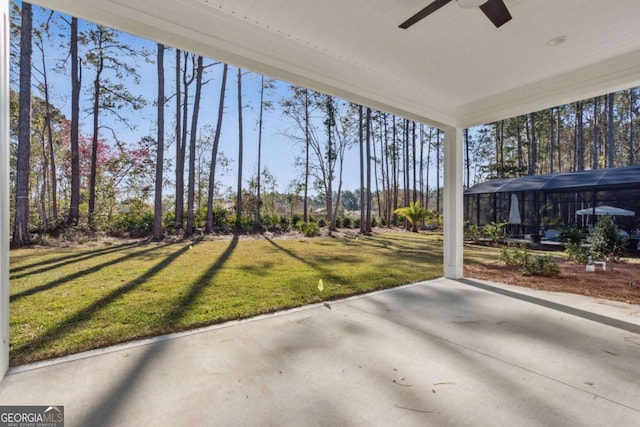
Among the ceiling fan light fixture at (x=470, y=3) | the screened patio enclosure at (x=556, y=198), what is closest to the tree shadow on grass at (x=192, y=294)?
the ceiling fan light fixture at (x=470, y=3)

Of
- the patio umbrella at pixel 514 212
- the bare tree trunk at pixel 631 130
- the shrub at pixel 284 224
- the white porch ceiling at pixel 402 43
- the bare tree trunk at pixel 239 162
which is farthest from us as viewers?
the bare tree trunk at pixel 631 130

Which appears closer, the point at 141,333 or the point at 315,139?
the point at 141,333

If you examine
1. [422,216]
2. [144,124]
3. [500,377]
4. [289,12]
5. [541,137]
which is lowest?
[500,377]

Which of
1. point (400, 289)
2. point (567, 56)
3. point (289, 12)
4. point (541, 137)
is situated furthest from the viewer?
point (541, 137)

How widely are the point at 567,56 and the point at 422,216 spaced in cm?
1010

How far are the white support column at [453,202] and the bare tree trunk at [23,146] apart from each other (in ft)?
27.3

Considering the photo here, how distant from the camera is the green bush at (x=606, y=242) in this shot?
19.1 feet

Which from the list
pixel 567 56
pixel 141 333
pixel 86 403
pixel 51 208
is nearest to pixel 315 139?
pixel 51 208

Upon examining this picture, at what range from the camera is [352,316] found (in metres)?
2.95

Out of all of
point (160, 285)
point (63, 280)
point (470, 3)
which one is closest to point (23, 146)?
point (63, 280)

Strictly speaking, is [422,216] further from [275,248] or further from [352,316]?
[352,316]

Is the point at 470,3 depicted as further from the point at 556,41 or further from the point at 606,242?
the point at 606,242

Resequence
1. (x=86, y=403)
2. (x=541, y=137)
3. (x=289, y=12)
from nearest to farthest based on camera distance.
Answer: (x=86, y=403) → (x=289, y=12) → (x=541, y=137)

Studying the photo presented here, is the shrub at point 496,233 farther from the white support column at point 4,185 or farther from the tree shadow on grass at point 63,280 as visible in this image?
the white support column at point 4,185
